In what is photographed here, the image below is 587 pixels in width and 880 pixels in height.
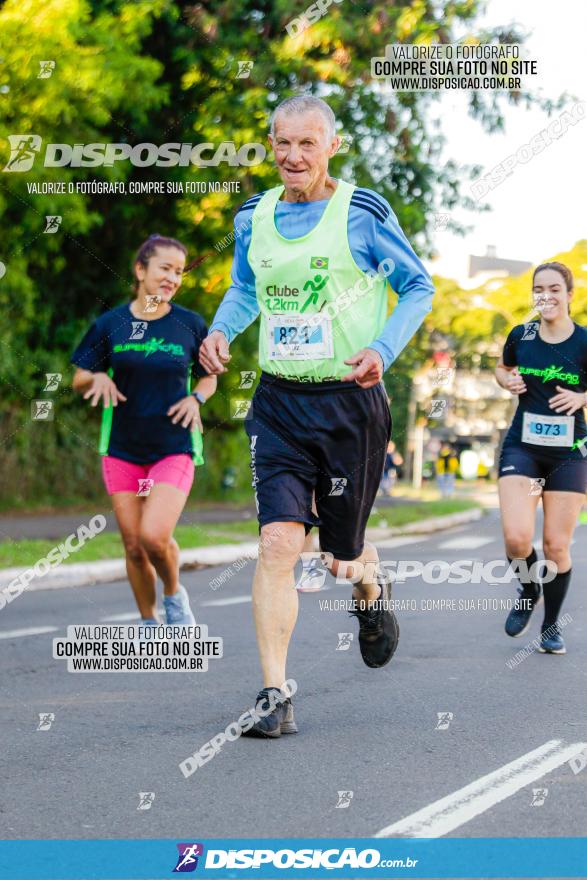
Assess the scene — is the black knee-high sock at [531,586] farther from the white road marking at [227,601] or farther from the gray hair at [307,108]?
the gray hair at [307,108]

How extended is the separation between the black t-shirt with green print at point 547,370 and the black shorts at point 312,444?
2.10 metres

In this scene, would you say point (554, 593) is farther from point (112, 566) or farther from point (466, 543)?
point (466, 543)

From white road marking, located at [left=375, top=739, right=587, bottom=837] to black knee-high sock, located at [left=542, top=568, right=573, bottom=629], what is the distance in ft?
8.20

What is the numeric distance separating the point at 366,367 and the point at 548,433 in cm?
256

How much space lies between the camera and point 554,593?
734 centimetres

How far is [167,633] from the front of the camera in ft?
22.6

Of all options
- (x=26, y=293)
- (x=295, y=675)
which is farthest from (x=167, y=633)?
(x=26, y=293)

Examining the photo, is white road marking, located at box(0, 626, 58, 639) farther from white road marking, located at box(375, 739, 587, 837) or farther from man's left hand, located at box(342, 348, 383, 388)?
white road marking, located at box(375, 739, 587, 837)

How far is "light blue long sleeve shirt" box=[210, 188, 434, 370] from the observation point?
5.00m

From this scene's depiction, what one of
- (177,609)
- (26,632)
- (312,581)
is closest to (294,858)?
(177,609)

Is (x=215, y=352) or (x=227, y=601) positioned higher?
(x=215, y=352)

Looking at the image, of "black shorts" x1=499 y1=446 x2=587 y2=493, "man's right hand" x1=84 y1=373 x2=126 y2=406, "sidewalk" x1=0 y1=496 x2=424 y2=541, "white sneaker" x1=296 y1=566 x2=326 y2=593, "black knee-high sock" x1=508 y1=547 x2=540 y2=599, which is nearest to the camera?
"man's right hand" x1=84 y1=373 x2=126 y2=406

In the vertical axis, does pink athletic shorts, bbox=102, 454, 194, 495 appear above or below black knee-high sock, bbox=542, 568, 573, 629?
above

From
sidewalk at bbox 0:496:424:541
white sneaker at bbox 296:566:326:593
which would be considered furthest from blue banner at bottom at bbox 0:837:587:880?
sidewalk at bbox 0:496:424:541
